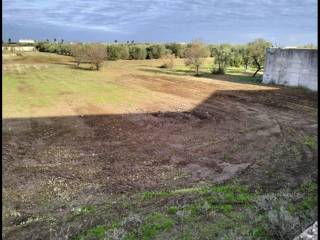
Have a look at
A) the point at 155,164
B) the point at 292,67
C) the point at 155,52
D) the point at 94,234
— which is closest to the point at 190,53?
the point at 292,67

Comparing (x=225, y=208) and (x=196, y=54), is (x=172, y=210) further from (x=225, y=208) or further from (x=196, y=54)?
(x=196, y=54)

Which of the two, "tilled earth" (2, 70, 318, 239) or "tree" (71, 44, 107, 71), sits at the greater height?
"tree" (71, 44, 107, 71)

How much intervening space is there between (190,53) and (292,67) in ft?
31.0

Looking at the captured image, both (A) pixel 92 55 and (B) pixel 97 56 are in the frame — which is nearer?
(B) pixel 97 56

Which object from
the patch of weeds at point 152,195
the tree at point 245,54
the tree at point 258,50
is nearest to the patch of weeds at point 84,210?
the patch of weeds at point 152,195

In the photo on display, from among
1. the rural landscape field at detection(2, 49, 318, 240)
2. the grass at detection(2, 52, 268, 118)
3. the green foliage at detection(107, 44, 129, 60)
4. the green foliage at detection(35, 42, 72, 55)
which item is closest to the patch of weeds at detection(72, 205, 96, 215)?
the rural landscape field at detection(2, 49, 318, 240)

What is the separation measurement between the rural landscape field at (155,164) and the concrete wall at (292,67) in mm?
3927

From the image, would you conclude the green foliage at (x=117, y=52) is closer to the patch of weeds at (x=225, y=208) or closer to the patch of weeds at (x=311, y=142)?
the patch of weeds at (x=311, y=142)

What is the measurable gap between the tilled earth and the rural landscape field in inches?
1.2

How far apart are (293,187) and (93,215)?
4138mm

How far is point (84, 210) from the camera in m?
7.00

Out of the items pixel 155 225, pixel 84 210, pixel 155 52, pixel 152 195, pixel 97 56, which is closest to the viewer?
pixel 155 225

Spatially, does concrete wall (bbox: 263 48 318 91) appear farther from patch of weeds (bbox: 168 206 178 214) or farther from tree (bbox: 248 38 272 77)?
patch of weeds (bbox: 168 206 178 214)

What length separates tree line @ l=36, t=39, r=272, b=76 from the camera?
104 feet
